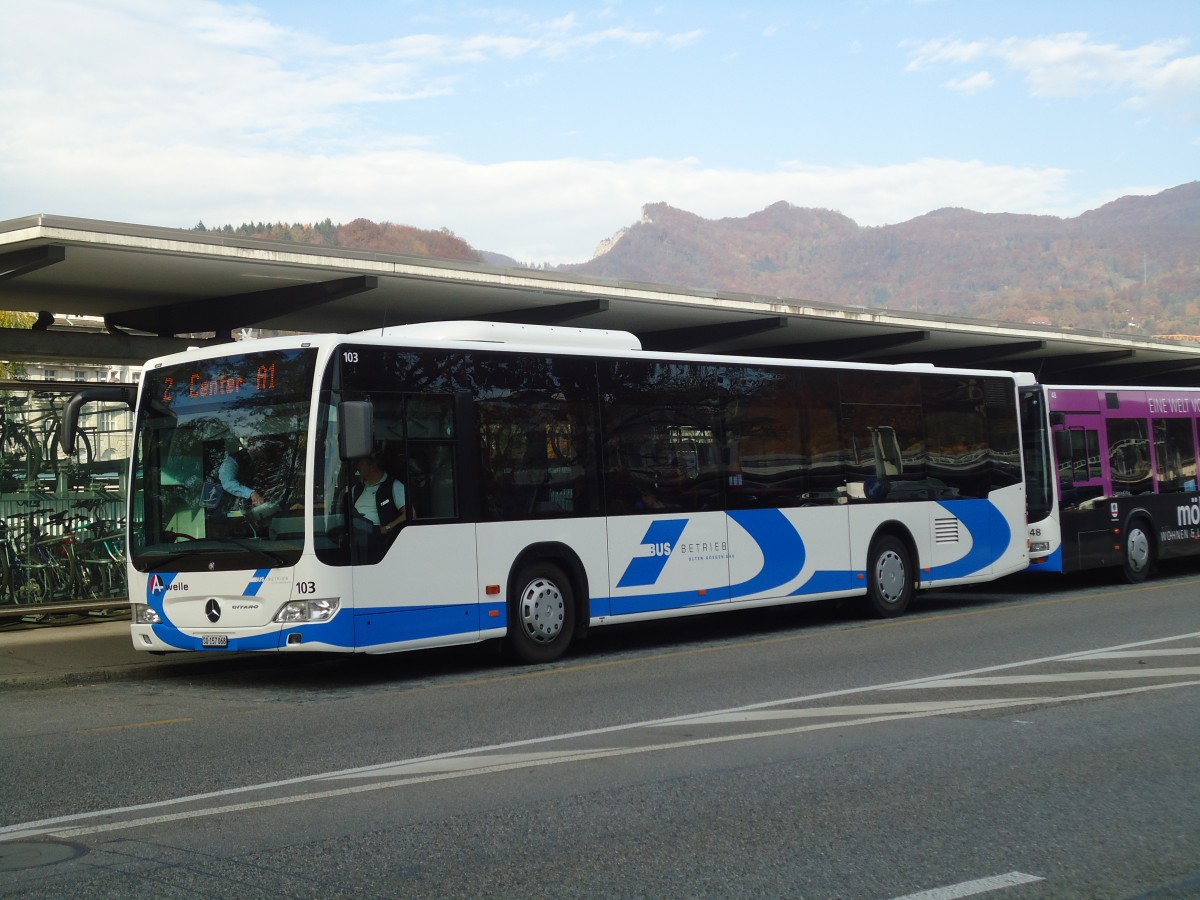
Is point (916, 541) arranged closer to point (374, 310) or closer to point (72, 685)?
point (374, 310)

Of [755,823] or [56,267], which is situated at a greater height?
[56,267]

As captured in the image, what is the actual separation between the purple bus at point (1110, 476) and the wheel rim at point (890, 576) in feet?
11.4

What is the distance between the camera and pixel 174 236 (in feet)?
49.4

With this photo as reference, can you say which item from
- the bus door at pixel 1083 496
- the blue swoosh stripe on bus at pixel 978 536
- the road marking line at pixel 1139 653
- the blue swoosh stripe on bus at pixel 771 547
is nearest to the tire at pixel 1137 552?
the bus door at pixel 1083 496

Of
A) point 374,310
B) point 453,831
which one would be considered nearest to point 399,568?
point 453,831

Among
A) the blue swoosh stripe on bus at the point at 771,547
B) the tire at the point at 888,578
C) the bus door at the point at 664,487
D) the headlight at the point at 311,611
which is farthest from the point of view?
the tire at the point at 888,578

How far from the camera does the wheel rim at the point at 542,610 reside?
1260cm

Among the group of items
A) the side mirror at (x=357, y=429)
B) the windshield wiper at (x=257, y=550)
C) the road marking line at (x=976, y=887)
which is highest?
the side mirror at (x=357, y=429)

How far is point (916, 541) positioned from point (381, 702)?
877cm

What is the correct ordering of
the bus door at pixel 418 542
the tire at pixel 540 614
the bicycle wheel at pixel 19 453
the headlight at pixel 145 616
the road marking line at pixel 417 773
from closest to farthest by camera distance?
the road marking line at pixel 417 773, the bus door at pixel 418 542, the headlight at pixel 145 616, the tire at pixel 540 614, the bicycle wheel at pixel 19 453

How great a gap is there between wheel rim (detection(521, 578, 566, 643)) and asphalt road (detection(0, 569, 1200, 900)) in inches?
18.5

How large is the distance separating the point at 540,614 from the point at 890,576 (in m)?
5.85

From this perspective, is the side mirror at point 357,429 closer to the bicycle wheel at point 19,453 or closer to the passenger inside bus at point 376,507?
the passenger inside bus at point 376,507

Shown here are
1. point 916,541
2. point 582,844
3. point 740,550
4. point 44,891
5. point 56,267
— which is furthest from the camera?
point 916,541
